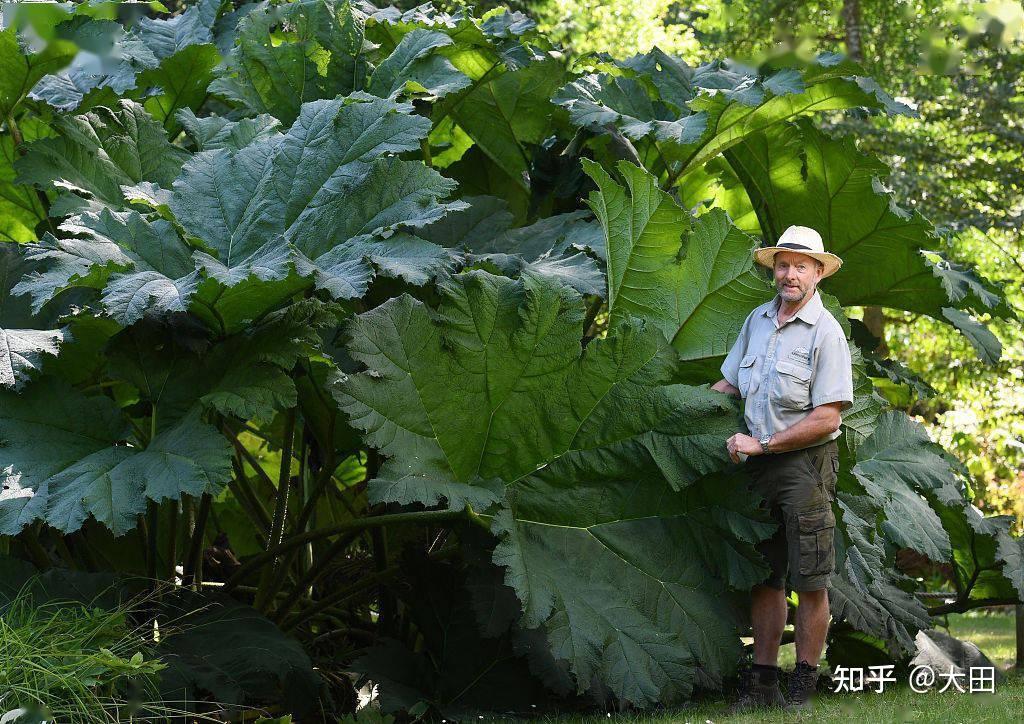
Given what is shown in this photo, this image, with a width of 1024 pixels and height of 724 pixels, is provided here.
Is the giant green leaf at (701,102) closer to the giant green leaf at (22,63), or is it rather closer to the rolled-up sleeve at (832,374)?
the rolled-up sleeve at (832,374)

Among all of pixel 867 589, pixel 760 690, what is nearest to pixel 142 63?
pixel 760 690

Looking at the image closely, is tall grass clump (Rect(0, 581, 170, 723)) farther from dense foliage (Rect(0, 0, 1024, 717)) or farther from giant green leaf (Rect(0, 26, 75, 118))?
giant green leaf (Rect(0, 26, 75, 118))

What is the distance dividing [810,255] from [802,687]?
48.0 inches

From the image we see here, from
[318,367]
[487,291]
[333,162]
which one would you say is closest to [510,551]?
[487,291]

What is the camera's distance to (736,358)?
11.1ft

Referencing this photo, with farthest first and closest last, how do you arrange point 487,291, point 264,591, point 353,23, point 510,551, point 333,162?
point 353,23
point 264,591
point 333,162
point 487,291
point 510,551

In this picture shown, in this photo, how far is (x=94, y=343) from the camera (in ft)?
10.7

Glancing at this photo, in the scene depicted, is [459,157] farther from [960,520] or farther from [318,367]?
[960,520]

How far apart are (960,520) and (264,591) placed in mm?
2680

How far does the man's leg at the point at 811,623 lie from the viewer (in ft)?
10.7

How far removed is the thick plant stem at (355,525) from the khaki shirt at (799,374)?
2.96ft

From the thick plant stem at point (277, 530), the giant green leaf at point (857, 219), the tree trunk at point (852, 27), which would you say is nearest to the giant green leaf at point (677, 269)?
the giant green leaf at point (857, 219)

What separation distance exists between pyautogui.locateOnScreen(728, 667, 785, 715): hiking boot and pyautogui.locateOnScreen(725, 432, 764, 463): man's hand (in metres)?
0.67

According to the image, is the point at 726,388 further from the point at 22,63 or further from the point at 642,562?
the point at 22,63
